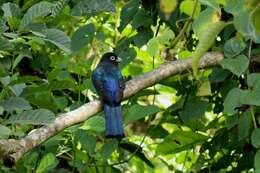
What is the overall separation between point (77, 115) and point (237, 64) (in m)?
0.63

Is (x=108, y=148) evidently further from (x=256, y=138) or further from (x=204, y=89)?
(x=256, y=138)

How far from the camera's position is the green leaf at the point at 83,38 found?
3.02 m

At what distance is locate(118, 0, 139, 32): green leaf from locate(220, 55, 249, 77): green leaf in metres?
0.79

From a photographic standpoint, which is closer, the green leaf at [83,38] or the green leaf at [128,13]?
the green leaf at [83,38]

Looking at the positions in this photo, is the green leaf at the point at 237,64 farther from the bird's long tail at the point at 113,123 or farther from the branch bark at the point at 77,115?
the bird's long tail at the point at 113,123

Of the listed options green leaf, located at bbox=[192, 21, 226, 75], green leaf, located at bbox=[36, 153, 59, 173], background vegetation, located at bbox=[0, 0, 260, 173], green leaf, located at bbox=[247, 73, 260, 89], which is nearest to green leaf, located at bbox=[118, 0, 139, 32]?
background vegetation, located at bbox=[0, 0, 260, 173]

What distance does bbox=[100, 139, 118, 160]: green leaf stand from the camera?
2980 millimetres

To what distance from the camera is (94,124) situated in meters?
2.69

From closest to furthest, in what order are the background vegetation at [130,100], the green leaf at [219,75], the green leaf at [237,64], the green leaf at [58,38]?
the green leaf at [237,64]
the background vegetation at [130,100]
the green leaf at [58,38]
the green leaf at [219,75]

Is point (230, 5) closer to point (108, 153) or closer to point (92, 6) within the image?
point (92, 6)

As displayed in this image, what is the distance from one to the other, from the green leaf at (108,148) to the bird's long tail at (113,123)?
0.04 meters

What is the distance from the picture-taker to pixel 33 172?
10.0 ft

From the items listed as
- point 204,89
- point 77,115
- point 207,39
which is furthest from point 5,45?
point 207,39

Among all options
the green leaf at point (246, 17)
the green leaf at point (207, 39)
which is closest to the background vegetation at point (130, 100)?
the green leaf at point (246, 17)
